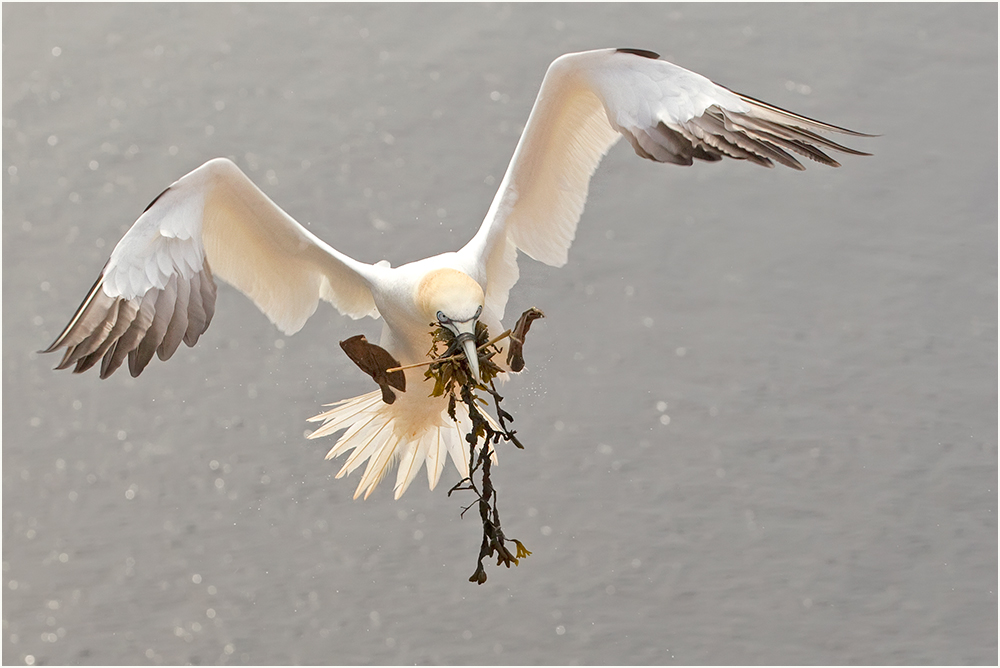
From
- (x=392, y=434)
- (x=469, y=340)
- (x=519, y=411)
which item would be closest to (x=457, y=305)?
(x=469, y=340)

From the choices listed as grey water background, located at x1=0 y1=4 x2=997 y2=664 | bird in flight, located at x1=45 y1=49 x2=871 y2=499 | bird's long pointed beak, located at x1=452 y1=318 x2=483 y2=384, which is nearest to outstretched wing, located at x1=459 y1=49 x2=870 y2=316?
bird in flight, located at x1=45 y1=49 x2=871 y2=499

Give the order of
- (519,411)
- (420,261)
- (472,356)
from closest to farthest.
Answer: (472,356)
(420,261)
(519,411)

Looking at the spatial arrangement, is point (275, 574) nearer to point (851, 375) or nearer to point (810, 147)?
point (851, 375)

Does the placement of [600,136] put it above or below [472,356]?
above

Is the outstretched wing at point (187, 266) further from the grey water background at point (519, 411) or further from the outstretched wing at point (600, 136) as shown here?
the grey water background at point (519, 411)

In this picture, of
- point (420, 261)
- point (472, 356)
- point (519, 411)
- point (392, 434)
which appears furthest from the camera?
point (519, 411)

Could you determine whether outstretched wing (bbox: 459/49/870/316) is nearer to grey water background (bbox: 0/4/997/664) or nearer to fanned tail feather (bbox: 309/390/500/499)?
fanned tail feather (bbox: 309/390/500/499)

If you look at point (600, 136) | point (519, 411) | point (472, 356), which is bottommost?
point (519, 411)

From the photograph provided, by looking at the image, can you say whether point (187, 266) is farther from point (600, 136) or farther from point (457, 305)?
point (600, 136)

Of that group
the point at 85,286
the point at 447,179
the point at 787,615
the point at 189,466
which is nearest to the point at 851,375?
the point at 787,615
